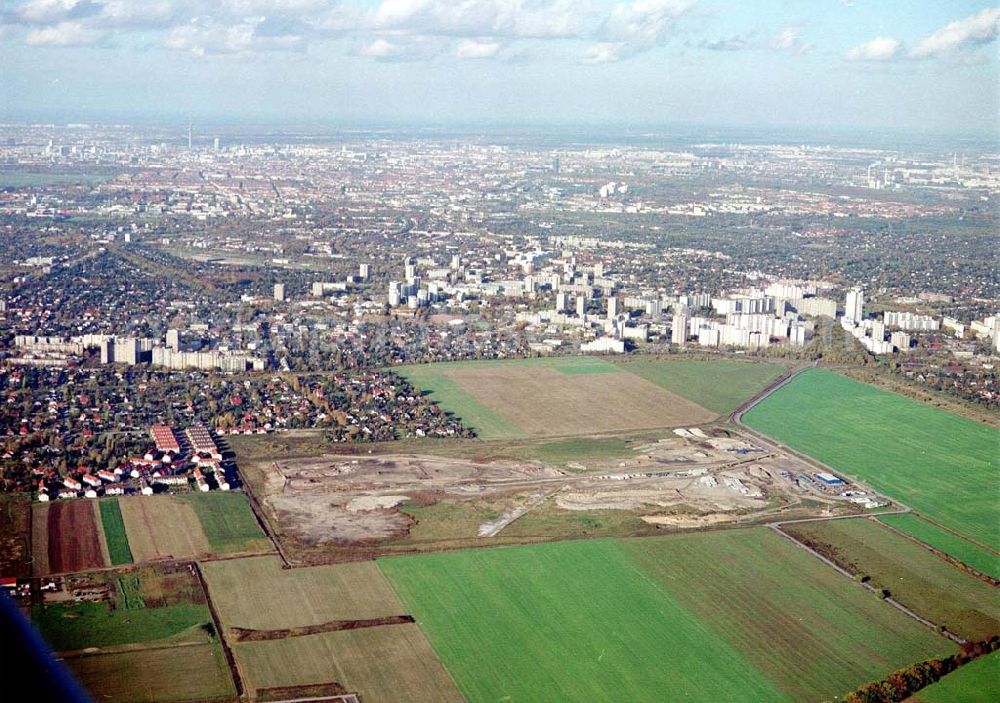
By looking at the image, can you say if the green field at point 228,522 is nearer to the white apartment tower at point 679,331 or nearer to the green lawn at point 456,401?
the green lawn at point 456,401

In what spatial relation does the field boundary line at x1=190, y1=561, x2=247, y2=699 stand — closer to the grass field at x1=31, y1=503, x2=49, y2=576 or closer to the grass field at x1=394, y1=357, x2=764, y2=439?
the grass field at x1=31, y1=503, x2=49, y2=576

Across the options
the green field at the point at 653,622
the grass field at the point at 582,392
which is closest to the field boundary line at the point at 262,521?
the green field at the point at 653,622

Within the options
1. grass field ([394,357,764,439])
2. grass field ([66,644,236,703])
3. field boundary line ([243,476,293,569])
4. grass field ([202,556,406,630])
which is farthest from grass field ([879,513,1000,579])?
grass field ([66,644,236,703])

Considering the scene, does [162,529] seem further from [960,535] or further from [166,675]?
[960,535]

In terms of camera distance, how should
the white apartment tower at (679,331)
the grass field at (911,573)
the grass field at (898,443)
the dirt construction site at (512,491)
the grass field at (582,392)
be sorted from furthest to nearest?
the white apartment tower at (679,331) → the grass field at (582,392) → the grass field at (898,443) → the dirt construction site at (512,491) → the grass field at (911,573)

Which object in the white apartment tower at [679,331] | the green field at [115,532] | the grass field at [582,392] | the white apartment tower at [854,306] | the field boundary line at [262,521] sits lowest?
the field boundary line at [262,521]

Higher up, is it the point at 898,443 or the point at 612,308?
the point at 612,308

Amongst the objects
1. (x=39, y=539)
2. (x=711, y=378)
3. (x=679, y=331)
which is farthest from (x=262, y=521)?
(x=679, y=331)
